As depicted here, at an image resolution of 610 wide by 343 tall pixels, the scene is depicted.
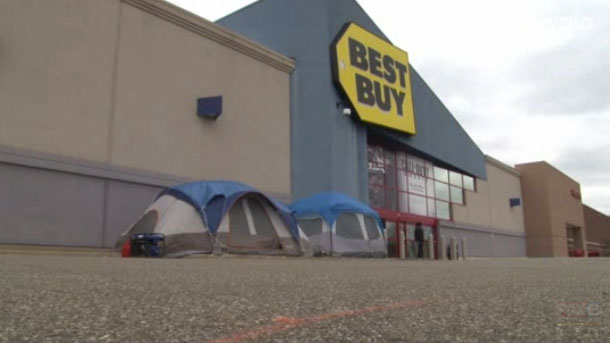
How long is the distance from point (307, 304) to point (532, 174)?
138 feet

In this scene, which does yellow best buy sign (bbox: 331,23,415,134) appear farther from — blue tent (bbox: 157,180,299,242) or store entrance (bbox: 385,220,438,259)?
blue tent (bbox: 157,180,299,242)

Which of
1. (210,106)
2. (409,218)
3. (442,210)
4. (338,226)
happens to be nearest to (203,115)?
(210,106)

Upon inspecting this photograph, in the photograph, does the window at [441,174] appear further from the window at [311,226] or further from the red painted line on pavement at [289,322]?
the red painted line on pavement at [289,322]

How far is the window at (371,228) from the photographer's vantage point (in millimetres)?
17734

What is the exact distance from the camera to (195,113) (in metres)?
16.3

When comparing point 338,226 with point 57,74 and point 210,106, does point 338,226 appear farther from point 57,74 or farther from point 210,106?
point 57,74

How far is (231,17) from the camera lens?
23.5 m

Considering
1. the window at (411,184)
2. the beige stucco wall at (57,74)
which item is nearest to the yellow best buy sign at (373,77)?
the window at (411,184)

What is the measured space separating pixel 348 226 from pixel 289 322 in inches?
581

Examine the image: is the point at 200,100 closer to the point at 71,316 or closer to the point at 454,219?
the point at 71,316

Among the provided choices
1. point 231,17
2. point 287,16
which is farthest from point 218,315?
point 231,17

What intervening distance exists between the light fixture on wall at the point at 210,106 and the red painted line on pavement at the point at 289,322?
13786 mm

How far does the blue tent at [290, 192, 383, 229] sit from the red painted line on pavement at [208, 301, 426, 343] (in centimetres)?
1363

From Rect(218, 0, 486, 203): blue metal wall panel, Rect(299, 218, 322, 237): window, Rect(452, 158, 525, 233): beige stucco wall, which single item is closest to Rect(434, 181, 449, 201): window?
Rect(452, 158, 525, 233): beige stucco wall
